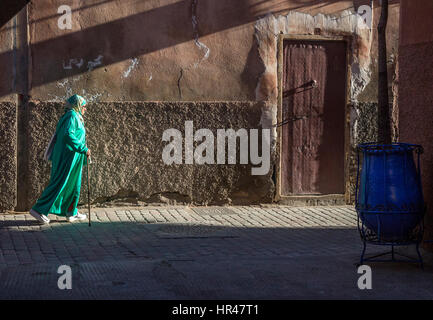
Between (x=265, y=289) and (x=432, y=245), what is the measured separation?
2017 mm

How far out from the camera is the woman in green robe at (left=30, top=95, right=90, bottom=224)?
9.37m

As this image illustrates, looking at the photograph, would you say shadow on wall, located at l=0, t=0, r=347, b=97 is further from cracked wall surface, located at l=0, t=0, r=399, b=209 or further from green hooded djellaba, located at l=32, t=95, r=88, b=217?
green hooded djellaba, located at l=32, t=95, r=88, b=217

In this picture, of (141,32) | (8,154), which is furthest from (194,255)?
(141,32)

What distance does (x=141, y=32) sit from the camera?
35.0ft

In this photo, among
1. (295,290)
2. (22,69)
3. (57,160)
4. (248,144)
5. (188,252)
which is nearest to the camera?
(295,290)

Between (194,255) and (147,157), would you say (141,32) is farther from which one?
(194,255)

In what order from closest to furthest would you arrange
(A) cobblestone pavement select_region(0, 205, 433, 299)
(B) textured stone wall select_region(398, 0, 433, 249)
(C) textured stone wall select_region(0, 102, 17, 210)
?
1. (A) cobblestone pavement select_region(0, 205, 433, 299)
2. (B) textured stone wall select_region(398, 0, 433, 249)
3. (C) textured stone wall select_region(0, 102, 17, 210)

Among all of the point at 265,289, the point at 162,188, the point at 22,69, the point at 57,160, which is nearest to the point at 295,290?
the point at 265,289

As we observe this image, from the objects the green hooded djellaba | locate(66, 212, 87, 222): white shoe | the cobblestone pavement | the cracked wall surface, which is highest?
the cracked wall surface

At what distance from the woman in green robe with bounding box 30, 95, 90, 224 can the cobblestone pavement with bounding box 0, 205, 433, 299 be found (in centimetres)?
20

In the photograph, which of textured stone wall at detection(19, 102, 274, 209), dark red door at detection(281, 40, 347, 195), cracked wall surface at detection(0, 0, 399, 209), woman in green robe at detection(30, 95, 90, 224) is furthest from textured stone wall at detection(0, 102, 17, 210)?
dark red door at detection(281, 40, 347, 195)

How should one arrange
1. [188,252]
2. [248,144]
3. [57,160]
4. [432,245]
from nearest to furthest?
[432,245]
[188,252]
[57,160]
[248,144]
